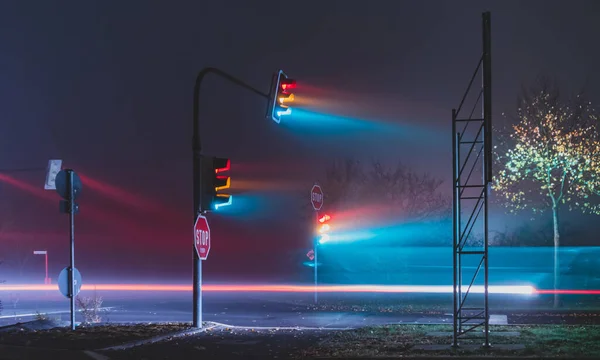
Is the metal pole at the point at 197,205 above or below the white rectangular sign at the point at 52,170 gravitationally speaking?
below

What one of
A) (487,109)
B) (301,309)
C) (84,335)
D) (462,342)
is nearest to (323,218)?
(301,309)

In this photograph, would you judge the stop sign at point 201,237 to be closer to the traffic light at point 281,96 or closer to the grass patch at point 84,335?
the grass patch at point 84,335

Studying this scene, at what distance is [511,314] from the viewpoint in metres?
19.6

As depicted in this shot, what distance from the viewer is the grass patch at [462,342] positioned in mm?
10617

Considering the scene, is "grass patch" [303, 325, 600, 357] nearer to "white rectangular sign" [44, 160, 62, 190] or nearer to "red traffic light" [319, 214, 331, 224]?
"red traffic light" [319, 214, 331, 224]

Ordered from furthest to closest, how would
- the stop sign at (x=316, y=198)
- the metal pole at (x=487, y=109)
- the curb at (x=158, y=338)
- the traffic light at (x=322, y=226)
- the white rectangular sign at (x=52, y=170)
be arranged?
1. the white rectangular sign at (x=52, y=170)
2. the traffic light at (x=322, y=226)
3. the stop sign at (x=316, y=198)
4. the curb at (x=158, y=338)
5. the metal pole at (x=487, y=109)

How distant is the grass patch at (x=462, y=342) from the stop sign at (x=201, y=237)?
339 cm

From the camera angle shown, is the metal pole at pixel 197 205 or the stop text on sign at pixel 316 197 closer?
A: the metal pole at pixel 197 205

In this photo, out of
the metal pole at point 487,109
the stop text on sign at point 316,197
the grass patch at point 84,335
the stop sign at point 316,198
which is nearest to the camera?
the metal pole at point 487,109

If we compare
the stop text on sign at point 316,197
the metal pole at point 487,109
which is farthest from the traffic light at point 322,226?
the metal pole at point 487,109

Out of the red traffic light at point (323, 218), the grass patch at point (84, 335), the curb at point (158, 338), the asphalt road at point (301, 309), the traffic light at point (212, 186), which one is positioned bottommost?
the asphalt road at point (301, 309)

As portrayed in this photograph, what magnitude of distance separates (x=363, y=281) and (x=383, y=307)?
15.2 m

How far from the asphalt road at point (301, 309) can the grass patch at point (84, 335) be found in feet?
12.8

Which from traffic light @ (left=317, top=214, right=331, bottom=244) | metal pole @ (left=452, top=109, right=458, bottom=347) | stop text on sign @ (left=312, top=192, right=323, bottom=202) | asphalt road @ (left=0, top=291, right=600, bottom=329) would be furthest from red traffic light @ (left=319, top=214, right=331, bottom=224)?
metal pole @ (left=452, top=109, right=458, bottom=347)
